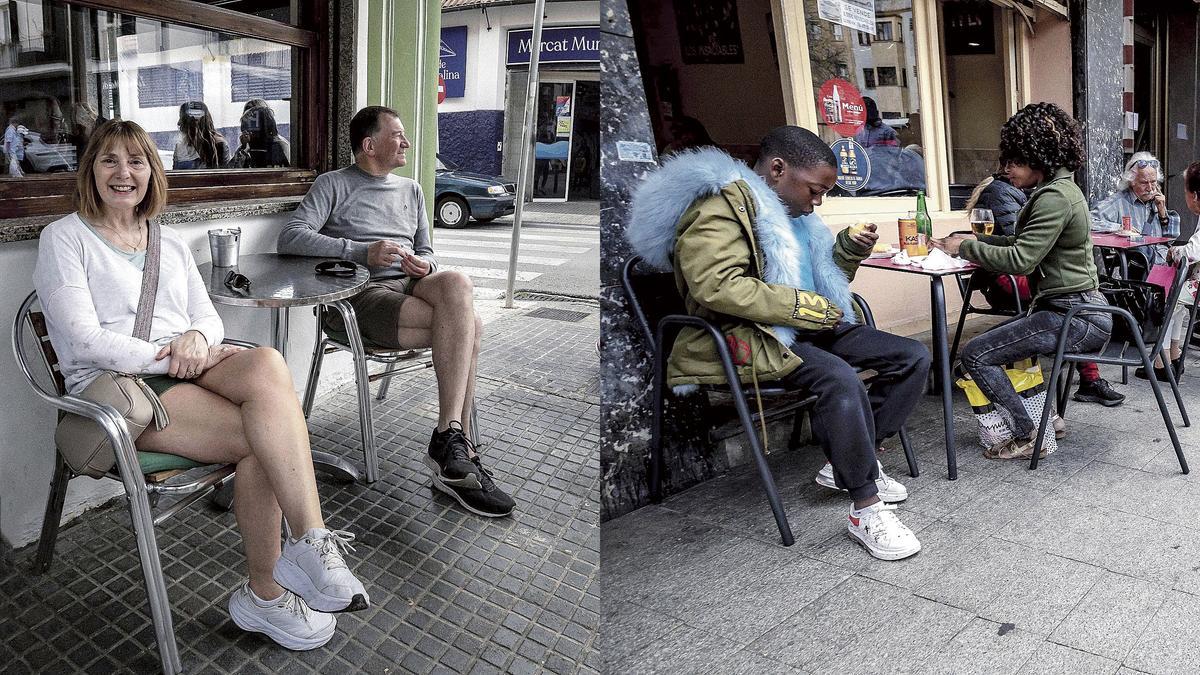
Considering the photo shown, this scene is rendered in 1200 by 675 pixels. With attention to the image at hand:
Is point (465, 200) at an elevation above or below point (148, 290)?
above

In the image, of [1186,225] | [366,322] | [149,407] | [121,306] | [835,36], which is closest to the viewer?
[149,407]

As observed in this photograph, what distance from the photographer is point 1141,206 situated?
6090 mm

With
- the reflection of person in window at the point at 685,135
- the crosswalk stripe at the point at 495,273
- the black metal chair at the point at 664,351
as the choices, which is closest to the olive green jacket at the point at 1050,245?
the black metal chair at the point at 664,351

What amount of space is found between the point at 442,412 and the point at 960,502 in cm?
198

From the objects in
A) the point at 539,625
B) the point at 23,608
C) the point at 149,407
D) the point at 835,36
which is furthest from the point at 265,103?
the point at 835,36

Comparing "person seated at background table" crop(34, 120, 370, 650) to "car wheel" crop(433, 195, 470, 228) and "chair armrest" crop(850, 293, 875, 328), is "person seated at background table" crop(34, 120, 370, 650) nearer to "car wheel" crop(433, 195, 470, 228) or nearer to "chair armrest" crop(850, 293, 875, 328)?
"chair armrest" crop(850, 293, 875, 328)

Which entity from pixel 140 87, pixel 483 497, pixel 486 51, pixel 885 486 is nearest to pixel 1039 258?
pixel 885 486

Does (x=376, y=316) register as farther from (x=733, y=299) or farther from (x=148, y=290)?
(x=733, y=299)

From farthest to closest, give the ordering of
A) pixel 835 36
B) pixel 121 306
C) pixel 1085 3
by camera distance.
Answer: pixel 1085 3
pixel 835 36
pixel 121 306

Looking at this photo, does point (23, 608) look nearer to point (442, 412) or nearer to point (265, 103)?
point (442, 412)

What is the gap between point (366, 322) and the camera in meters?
3.69

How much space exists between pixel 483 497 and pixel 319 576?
1.01 metres

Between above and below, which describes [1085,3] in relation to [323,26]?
above

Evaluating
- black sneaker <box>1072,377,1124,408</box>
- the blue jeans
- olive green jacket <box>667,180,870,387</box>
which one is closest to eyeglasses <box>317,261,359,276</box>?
olive green jacket <box>667,180,870,387</box>
